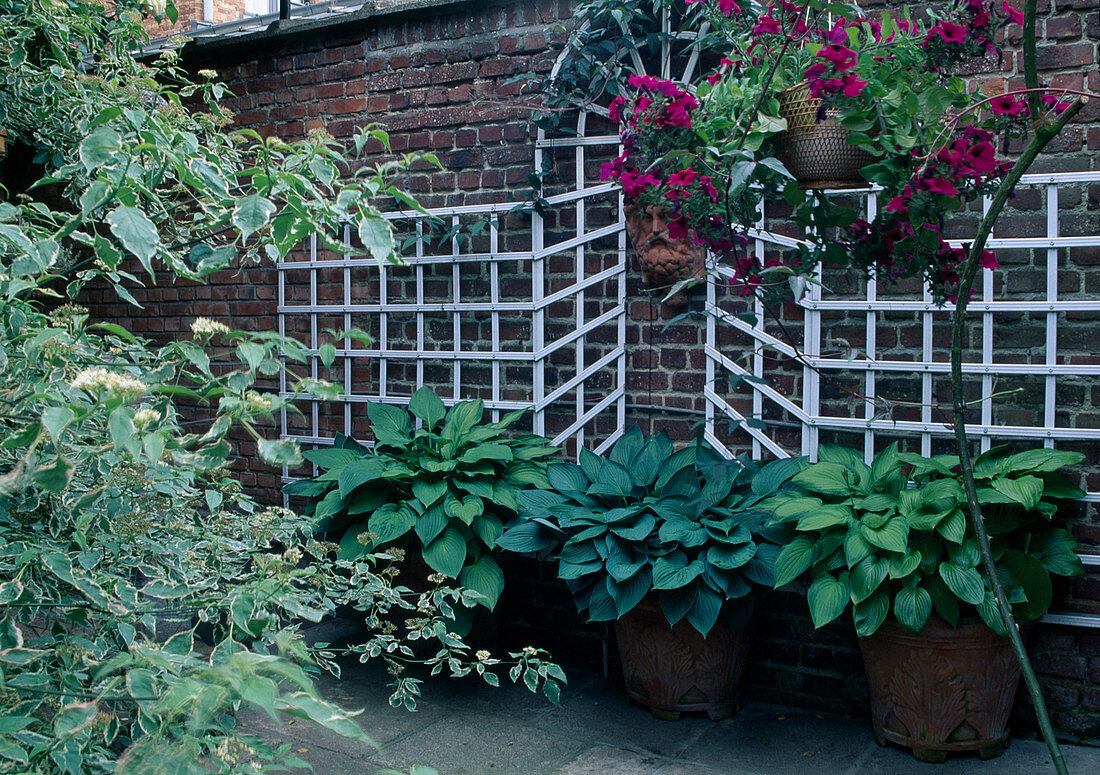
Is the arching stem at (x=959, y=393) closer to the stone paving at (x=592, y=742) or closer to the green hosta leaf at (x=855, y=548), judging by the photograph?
the green hosta leaf at (x=855, y=548)

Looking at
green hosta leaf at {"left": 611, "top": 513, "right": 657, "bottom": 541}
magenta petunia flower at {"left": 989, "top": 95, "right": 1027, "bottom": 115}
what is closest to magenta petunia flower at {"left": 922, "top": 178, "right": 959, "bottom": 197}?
magenta petunia flower at {"left": 989, "top": 95, "right": 1027, "bottom": 115}

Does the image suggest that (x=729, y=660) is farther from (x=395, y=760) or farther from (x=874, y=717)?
(x=395, y=760)

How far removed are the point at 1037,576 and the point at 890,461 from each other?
0.44m

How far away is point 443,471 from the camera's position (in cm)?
268

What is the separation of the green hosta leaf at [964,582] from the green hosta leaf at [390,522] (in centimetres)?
146

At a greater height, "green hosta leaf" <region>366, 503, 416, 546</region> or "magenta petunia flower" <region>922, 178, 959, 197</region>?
"magenta petunia flower" <region>922, 178, 959, 197</region>

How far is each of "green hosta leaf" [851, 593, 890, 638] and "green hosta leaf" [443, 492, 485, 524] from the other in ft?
3.54

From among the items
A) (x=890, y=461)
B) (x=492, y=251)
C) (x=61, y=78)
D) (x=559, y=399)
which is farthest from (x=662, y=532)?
(x=61, y=78)

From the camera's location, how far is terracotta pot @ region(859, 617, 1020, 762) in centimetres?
217

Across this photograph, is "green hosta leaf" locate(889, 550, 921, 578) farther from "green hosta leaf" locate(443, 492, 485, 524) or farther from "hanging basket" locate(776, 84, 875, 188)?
"green hosta leaf" locate(443, 492, 485, 524)

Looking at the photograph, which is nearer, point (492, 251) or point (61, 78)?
point (61, 78)

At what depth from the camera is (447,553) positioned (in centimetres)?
254

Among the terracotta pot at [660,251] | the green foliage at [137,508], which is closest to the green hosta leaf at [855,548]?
the green foliage at [137,508]

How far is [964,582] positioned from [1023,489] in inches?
10.5
